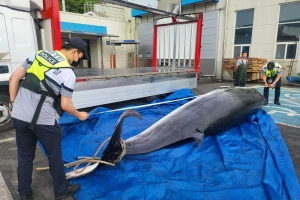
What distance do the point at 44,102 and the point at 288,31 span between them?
45.6 ft

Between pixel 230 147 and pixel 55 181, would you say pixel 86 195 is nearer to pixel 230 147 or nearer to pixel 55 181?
pixel 55 181

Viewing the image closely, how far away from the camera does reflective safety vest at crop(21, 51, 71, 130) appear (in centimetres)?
209

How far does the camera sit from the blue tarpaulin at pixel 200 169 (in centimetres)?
249

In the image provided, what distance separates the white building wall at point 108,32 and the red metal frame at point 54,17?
12.1 metres

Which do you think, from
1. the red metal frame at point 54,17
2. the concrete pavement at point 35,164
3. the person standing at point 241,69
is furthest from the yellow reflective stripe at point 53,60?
the person standing at point 241,69

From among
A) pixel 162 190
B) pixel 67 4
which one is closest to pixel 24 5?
pixel 162 190

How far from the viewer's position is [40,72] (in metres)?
2.09

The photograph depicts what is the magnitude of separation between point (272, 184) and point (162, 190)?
1303 millimetres

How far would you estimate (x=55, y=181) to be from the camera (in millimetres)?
2406

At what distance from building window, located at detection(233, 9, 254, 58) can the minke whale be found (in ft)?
35.0

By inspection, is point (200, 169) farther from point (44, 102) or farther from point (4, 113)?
point (4, 113)

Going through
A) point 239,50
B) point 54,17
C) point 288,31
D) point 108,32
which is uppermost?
point 108,32

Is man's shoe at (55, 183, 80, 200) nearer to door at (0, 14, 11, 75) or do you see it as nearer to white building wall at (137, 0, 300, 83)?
door at (0, 14, 11, 75)

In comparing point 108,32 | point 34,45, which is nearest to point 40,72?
point 34,45
